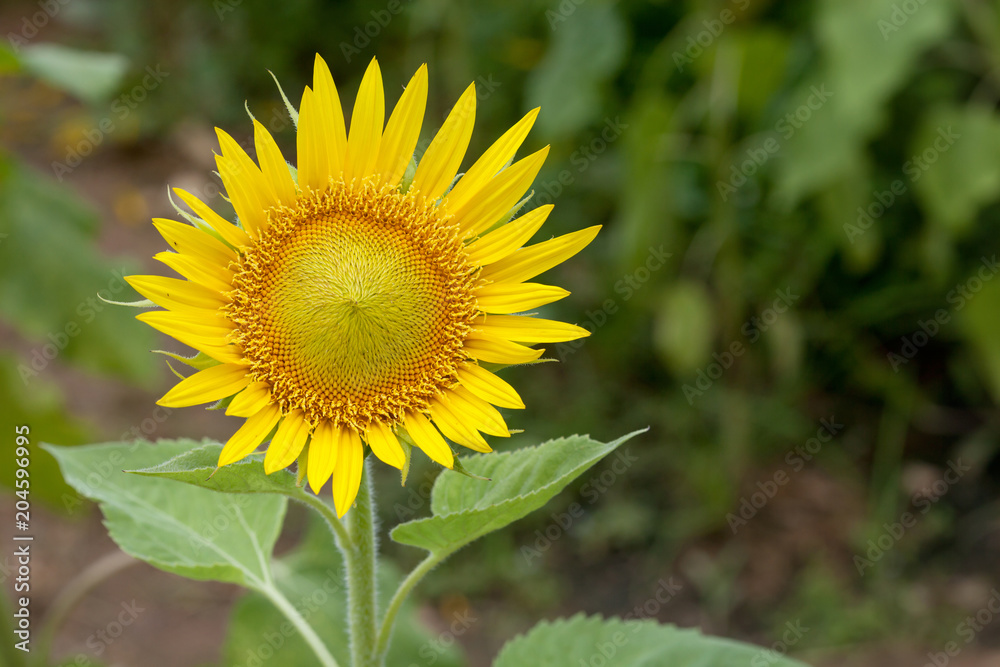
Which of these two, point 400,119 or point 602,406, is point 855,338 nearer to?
point 602,406

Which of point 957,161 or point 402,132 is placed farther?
point 957,161

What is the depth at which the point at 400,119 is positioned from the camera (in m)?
0.93

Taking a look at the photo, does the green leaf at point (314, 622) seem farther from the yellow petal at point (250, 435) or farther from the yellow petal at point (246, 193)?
the yellow petal at point (246, 193)

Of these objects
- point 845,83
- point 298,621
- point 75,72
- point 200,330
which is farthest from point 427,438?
point 845,83

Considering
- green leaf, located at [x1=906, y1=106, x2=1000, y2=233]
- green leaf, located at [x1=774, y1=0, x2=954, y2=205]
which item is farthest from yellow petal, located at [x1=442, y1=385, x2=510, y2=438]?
green leaf, located at [x1=906, y1=106, x2=1000, y2=233]

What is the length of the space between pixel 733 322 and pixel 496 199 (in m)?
2.13

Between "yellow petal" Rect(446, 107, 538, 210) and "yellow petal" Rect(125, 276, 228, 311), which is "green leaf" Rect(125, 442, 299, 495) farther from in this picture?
"yellow petal" Rect(446, 107, 538, 210)

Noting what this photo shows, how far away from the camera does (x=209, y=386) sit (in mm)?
872

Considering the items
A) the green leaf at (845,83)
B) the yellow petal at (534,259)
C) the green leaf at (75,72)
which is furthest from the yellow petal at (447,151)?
the green leaf at (845,83)

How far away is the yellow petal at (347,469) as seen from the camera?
2.75ft

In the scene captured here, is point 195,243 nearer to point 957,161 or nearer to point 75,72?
point 75,72

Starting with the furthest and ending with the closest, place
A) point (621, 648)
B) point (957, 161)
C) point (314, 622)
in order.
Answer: point (957, 161) → point (314, 622) → point (621, 648)

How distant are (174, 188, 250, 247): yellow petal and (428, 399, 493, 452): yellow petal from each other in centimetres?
26

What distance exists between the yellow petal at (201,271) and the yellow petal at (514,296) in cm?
26
